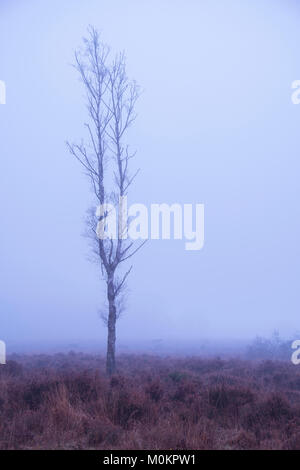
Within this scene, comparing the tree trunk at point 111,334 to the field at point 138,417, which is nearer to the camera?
the field at point 138,417

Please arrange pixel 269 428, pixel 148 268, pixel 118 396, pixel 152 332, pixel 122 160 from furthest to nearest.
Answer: pixel 148 268 → pixel 152 332 → pixel 122 160 → pixel 118 396 → pixel 269 428

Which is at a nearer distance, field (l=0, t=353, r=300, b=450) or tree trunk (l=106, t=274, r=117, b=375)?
field (l=0, t=353, r=300, b=450)

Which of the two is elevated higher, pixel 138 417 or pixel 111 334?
pixel 111 334

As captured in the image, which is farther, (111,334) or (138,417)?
(111,334)

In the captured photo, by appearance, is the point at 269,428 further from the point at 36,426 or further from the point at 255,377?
the point at 255,377

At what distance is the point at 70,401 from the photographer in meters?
9.17

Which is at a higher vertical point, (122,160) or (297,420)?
(122,160)

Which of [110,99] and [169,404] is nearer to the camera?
[169,404]

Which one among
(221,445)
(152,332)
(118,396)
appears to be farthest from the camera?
(152,332)

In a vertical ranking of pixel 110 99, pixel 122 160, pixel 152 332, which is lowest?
pixel 152 332
